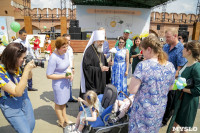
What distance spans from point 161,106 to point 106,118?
94cm

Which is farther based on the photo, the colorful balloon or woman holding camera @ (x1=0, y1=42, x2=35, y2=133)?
the colorful balloon

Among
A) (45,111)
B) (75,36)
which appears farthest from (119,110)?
(75,36)

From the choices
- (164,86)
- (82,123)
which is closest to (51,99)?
(82,123)

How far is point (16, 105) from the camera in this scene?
164cm

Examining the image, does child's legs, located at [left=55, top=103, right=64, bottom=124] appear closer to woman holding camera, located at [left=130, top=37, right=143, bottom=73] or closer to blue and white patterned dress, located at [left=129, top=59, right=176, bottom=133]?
blue and white patterned dress, located at [left=129, top=59, right=176, bottom=133]

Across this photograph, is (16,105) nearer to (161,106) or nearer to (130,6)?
(161,106)

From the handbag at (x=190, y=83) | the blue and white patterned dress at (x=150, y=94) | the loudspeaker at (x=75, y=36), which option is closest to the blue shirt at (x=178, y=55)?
the handbag at (x=190, y=83)

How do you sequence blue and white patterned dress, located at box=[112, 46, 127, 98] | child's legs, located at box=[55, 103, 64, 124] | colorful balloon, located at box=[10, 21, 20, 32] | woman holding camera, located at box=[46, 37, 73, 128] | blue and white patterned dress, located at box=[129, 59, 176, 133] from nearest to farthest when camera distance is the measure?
1. blue and white patterned dress, located at box=[129, 59, 176, 133]
2. woman holding camera, located at box=[46, 37, 73, 128]
3. child's legs, located at box=[55, 103, 64, 124]
4. blue and white patterned dress, located at box=[112, 46, 127, 98]
5. colorful balloon, located at box=[10, 21, 20, 32]

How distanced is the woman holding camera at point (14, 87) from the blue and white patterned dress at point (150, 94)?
1.25 metres

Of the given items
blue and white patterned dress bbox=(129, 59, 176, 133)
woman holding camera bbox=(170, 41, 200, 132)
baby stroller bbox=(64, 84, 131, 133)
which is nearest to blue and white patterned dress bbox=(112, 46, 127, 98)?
baby stroller bbox=(64, 84, 131, 133)

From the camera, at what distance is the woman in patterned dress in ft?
4.70

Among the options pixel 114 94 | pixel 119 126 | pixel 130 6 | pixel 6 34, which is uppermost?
pixel 130 6

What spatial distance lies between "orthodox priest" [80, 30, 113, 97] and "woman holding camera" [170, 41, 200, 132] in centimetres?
135

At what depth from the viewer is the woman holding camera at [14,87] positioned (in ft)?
4.91
